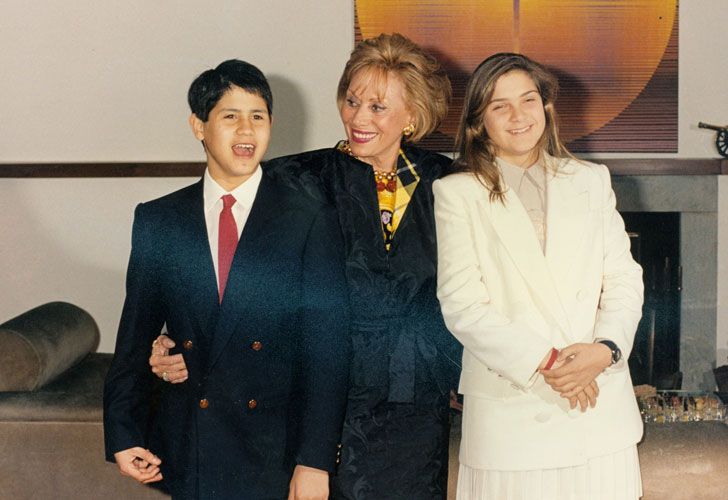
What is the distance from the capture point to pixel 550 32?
15.9ft

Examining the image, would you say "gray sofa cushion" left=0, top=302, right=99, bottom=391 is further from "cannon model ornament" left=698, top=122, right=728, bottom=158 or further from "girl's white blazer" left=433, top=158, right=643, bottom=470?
"cannon model ornament" left=698, top=122, right=728, bottom=158

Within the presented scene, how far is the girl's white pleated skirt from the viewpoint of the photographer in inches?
80.7

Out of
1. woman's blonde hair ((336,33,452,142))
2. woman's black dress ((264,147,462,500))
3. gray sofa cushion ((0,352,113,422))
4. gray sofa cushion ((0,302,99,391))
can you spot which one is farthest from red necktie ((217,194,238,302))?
gray sofa cushion ((0,302,99,391))

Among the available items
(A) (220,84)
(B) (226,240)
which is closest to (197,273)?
(B) (226,240)

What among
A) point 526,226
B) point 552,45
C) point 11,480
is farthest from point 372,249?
point 552,45

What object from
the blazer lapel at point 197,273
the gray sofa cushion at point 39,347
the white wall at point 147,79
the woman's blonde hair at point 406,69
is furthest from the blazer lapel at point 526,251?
the white wall at point 147,79

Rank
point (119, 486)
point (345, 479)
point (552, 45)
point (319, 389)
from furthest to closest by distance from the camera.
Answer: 1. point (552, 45)
2. point (119, 486)
3. point (345, 479)
4. point (319, 389)

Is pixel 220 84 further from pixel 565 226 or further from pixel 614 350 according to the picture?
pixel 614 350

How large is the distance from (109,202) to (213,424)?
3.38 m

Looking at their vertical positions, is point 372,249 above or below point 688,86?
below

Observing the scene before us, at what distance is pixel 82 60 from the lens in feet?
16.2

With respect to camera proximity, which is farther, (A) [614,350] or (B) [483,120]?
(B) [483,120]

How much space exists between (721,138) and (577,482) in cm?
331

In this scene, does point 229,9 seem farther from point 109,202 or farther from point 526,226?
point 526,226
